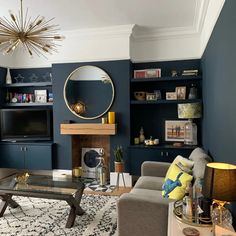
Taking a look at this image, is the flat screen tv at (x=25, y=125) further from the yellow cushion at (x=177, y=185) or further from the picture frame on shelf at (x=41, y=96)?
the yellow cushion at (x=177, y=185)

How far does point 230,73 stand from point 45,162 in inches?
157

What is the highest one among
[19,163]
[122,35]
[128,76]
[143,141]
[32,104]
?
[122,35]

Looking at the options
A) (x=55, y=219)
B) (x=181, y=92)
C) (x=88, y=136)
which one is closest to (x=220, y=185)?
(x=55, y=219)

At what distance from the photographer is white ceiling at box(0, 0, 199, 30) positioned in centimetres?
342

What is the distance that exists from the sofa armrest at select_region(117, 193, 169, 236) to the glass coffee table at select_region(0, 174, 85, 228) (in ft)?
2.90

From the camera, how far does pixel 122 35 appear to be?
177 inches

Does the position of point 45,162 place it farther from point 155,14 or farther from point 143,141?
point 155,14

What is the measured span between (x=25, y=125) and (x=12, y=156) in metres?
0.69

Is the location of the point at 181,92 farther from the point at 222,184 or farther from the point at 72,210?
the point at 222,184

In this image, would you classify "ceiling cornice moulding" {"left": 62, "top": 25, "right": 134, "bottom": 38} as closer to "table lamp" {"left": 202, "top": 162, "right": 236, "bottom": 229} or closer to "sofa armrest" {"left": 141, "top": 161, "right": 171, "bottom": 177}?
"sofa armrest" {"left": 141, "top": 161, "right": 171, "bottom": 177}

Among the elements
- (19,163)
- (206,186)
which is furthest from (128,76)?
(206,186)

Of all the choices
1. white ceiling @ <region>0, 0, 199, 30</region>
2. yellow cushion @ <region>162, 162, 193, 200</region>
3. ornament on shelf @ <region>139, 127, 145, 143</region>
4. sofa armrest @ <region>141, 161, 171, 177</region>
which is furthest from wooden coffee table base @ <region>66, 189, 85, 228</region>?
white ceiling @ <region>0, 0, 199, 30</region>

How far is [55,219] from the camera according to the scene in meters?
3.16

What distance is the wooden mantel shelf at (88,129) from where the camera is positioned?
454 cm
